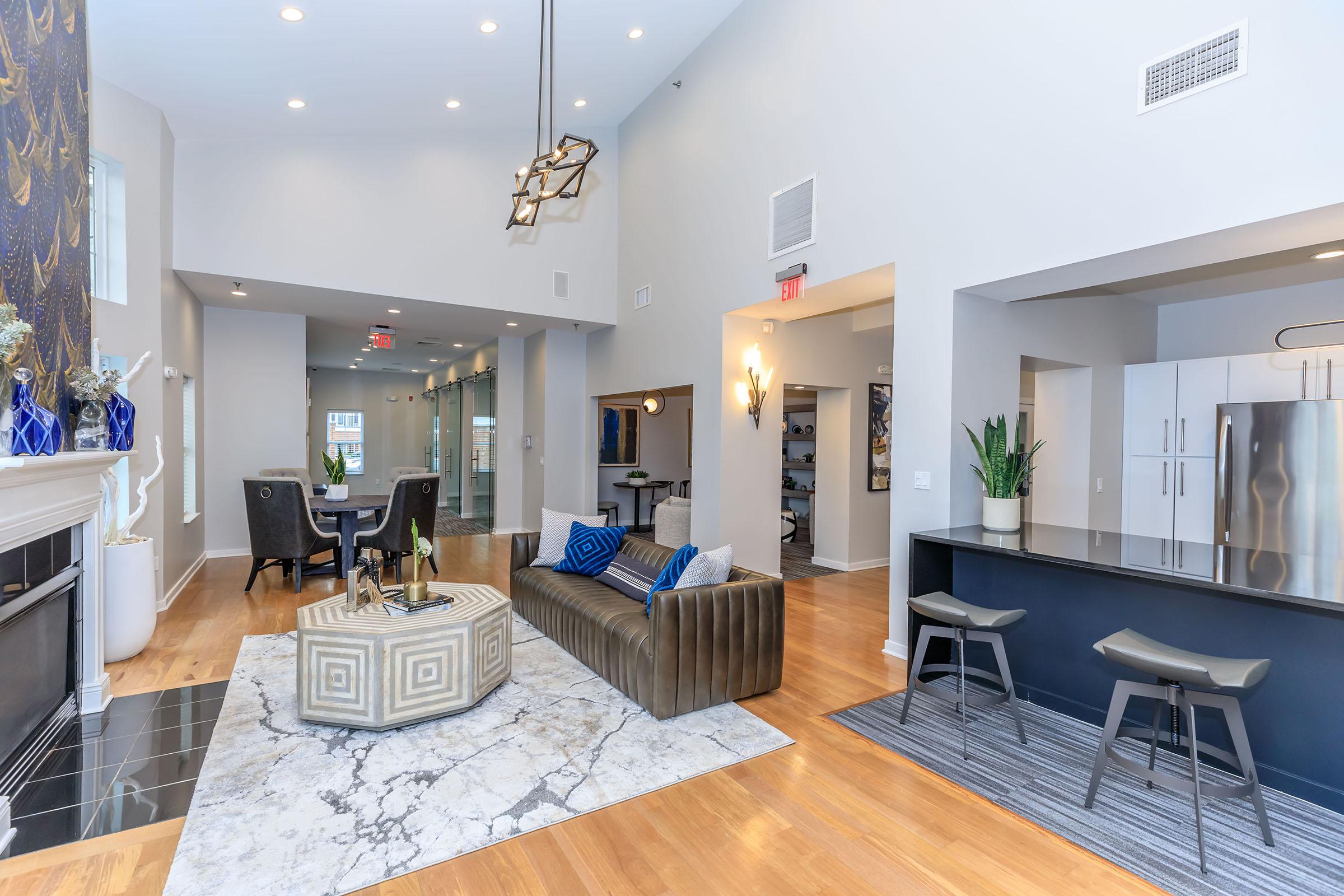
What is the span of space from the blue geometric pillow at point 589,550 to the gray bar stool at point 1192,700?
119 inches

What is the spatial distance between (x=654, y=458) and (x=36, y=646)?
25.5 feet

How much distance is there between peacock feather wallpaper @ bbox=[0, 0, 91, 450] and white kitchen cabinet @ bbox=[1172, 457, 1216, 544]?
22.7 ft

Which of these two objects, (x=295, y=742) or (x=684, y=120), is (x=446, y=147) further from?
(x=295, y=742)

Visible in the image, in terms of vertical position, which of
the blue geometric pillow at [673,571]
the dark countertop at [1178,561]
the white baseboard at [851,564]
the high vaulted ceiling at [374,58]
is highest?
the high vaulted ceiling at [374,58]

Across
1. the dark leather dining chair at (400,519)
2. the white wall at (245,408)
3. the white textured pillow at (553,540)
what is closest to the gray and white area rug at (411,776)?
the white textured pillow at (553,540)

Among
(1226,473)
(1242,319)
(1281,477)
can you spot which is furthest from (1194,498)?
(1242,319)

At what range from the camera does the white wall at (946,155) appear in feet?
8.71

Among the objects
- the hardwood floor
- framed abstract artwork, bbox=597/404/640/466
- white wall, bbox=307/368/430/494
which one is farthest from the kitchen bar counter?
white wall, bbox=307/368/430/494

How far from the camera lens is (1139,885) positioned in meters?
2.03

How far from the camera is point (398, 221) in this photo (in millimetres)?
6469

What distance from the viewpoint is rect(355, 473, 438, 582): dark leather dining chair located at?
5922mm

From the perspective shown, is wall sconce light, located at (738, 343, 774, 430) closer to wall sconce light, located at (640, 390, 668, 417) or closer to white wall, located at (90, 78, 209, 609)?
wall sconce light, located at (640, 390, 668, 417)

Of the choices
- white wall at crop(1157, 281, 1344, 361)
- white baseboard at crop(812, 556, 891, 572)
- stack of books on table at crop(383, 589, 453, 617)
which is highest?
white wall at crop(1157, 281, 1344, 361)

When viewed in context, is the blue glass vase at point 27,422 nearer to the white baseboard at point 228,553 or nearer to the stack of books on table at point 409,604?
the stack of books on table at point 409,604
